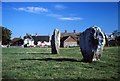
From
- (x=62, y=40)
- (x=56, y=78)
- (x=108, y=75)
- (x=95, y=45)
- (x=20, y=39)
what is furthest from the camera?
(x=20, y=39)

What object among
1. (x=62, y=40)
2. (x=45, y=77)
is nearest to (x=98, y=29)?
(x=45, y=77)

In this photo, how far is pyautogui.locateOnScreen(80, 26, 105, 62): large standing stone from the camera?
19.4m

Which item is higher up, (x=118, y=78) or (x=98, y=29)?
(x=98, y=29)

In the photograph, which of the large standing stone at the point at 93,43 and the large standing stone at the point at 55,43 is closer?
the large standing stone at the point at 93,43

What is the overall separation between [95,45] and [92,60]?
114cm

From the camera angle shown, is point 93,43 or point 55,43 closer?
point 93,43

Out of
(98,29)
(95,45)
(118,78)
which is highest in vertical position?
(98,29)

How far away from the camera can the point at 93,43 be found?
63.7 feet

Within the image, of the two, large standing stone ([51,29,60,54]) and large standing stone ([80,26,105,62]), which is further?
large standing stone ([51,29,60,54])

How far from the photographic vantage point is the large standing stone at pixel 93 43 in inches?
763

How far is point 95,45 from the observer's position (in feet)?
63.4

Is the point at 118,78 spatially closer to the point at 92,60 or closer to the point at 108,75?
the point at 108,75

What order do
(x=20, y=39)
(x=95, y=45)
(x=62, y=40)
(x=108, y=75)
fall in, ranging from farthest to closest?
(x=20, y=39) < (x=62, y=40) < (x=95, y=45) < (x=108, y=75)

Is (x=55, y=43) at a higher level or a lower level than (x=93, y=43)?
higher
